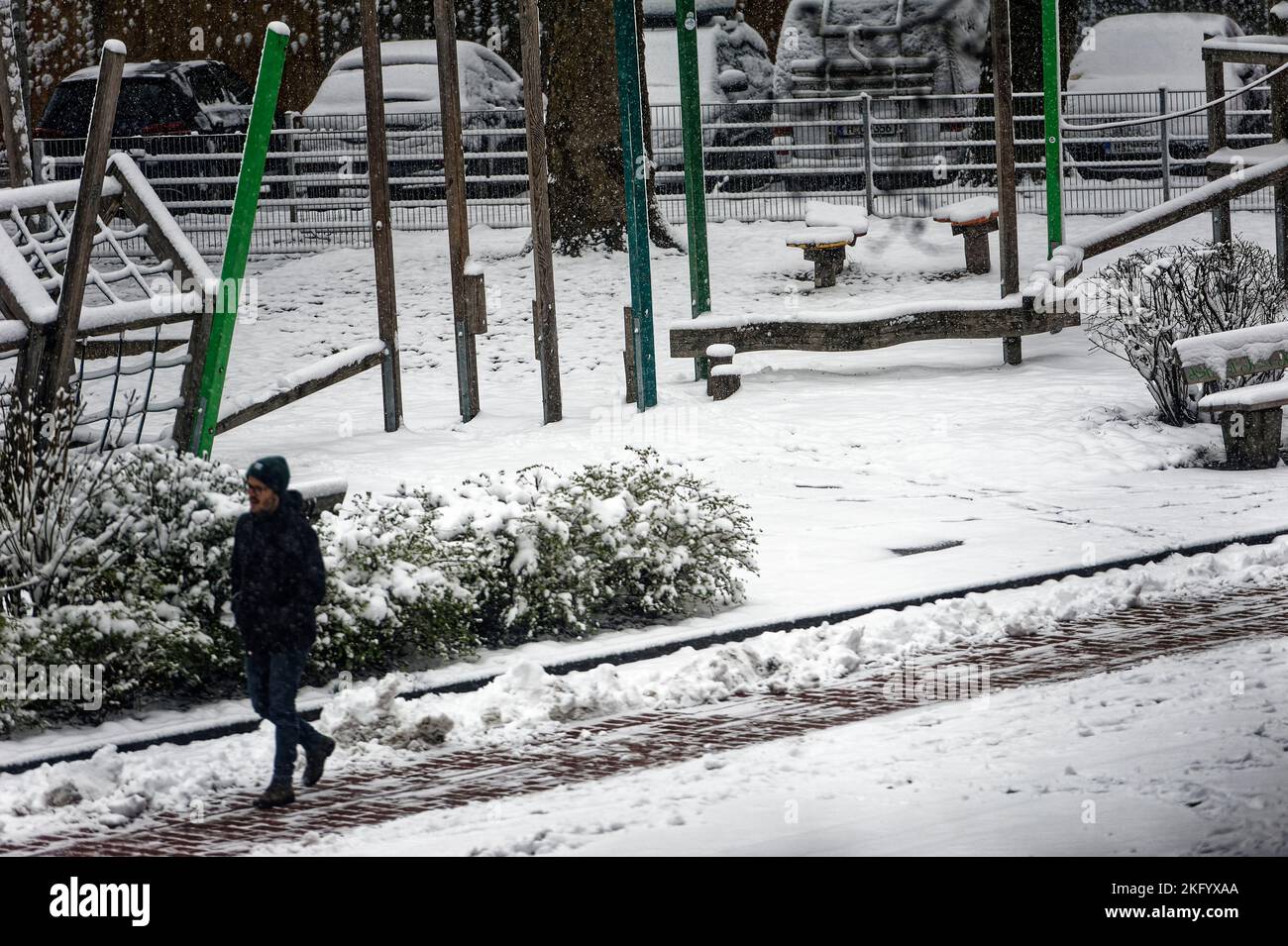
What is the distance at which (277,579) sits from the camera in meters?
6.32

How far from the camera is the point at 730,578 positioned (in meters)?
8.81

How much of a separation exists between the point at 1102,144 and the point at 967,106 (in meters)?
1.96

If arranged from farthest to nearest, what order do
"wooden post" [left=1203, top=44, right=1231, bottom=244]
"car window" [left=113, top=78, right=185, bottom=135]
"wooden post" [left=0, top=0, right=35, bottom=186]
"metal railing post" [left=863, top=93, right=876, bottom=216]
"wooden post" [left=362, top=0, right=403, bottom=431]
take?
1. "car window" [left=113, top=78, right=185, bottom=135]
2. "metal railing post" [left=863, top=93, right=876, bottom=216]
3. "wooden post" [left=1203, top=44, right=1231, bottom=244]
4. "wooden post" [left=0, top=0, right=35, bottom=186]
5. "wooden post" [left=362, top=0, right=403, bottom=431]

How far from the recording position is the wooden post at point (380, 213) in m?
14.3

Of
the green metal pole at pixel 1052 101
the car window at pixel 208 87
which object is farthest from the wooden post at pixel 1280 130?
the car window at pixel 208 87

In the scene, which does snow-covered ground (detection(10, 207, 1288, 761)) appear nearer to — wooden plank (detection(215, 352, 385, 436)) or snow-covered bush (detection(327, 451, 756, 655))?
snow-covered bush (detection(327, 451, 756, 655))

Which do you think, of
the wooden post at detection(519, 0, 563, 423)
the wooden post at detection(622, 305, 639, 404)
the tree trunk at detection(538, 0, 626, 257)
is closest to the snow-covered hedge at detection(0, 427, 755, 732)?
the wooden post at detection(519, 0, 563, 423)

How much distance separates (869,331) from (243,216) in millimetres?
5840

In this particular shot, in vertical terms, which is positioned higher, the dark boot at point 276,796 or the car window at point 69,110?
the car window at point 69,110

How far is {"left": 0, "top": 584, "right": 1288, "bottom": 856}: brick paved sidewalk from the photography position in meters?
6.13

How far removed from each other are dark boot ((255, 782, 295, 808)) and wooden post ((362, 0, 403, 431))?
8.14m

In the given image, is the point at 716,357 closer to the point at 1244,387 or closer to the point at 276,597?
the point at 1244,387

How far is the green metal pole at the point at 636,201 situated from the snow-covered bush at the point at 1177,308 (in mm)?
3525

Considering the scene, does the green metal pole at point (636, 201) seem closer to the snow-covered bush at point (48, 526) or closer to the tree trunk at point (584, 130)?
the tree trunk at point (584, 130)
